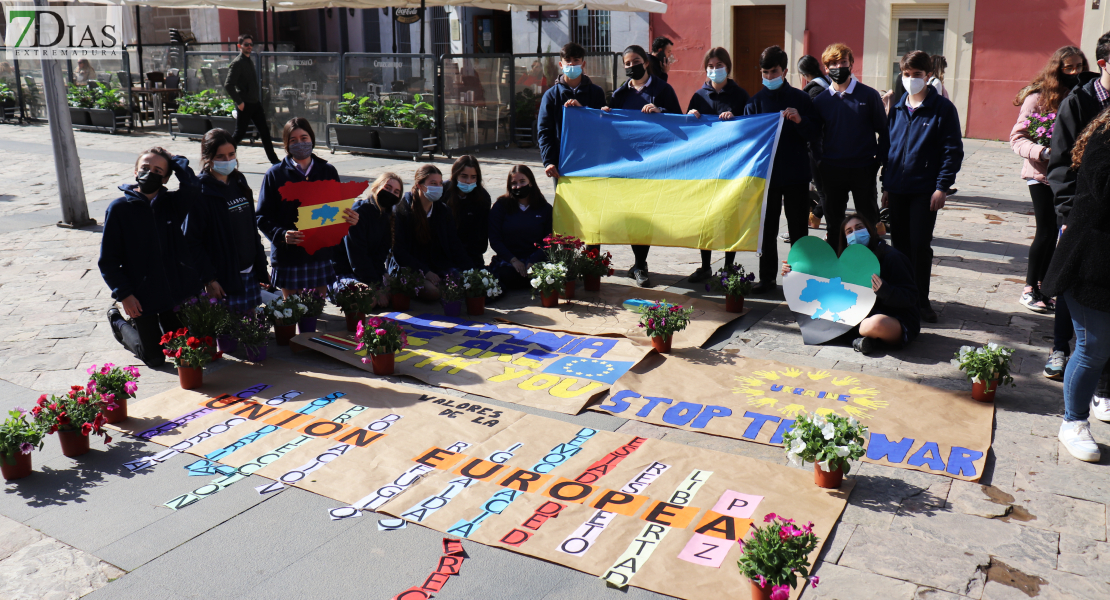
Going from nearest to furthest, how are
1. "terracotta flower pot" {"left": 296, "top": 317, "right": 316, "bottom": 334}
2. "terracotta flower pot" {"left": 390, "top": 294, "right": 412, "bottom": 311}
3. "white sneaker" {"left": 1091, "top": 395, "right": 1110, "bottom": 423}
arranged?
"white sneaker" {"left": 1091, "top": 395, "right": 1110, "bottom": 423} → "terracotta flower pot" {"left": 296, "top": 317, "right": 316, "bottom": 334} → "terracotta flower pot" {"left": 390, "top": 294, "right": 412, "bottom": 311}

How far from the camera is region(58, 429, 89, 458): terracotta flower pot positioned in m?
4.68

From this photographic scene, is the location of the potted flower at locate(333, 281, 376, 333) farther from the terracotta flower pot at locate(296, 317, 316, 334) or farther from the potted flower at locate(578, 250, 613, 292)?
the potted flower at locate(578, 250, 613, 292)

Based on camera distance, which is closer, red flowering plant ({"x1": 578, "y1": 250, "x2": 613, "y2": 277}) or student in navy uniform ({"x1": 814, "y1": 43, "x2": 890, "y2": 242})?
student in navy uniform ({"x1": 814, "y1": 43, "x2": 890, "y2": 242})

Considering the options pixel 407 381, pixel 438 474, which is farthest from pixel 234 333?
pixel 438 474

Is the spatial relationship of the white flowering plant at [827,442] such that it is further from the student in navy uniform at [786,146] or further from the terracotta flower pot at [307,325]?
the terracotta flower pot at [307,325]

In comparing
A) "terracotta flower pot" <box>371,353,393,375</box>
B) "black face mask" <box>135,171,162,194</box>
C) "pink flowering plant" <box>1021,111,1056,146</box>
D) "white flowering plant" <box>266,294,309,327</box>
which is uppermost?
"pink flowering plant" <box>1021,111,1056,146</box>

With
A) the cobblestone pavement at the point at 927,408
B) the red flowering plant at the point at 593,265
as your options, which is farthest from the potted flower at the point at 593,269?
the cobblestone pavement at the point at 927,408

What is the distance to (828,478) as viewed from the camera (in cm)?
420

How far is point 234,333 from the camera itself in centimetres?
606

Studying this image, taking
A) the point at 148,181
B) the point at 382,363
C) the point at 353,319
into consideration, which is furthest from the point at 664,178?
the point at 148,181

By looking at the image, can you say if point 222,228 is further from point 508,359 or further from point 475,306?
point 508,359

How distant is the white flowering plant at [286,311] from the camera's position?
6.43m

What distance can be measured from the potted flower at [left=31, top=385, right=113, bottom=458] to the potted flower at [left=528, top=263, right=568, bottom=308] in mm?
3433

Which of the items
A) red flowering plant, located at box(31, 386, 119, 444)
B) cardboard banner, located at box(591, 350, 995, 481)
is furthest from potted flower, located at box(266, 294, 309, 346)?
cardboard banner, located at box(591, 350, 995, 481)
